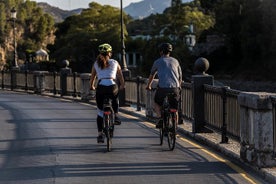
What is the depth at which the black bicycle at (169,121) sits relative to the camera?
10484mm

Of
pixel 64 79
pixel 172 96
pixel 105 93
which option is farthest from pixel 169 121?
pixel 64 79

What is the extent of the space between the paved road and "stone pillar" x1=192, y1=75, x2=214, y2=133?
454 mm

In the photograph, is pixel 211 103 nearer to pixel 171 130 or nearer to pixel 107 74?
pixel 171 130

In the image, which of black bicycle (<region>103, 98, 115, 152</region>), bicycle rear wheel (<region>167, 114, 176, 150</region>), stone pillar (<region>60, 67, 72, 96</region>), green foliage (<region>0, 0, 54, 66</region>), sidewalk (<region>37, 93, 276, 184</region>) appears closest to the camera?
sidewalk (<region>37, 93, 276, 184</region>)

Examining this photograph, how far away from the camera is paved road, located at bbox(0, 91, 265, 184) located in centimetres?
803

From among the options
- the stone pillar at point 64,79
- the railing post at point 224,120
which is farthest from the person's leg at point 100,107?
the stone pillar at point 64,79

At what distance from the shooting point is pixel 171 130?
1052 centimetres

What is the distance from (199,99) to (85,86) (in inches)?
437

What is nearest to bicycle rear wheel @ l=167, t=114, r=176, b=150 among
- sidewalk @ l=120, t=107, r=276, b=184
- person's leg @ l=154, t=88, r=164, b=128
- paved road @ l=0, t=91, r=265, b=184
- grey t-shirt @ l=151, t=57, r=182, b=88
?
paved road @ l=0, t=91, r=265, b=184

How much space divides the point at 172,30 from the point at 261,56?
1255 cm

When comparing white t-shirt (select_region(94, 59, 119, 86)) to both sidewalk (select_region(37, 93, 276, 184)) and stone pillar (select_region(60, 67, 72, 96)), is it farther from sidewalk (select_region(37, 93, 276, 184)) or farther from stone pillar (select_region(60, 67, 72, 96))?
stone pillar (select_region(60, 67, 72, 96))

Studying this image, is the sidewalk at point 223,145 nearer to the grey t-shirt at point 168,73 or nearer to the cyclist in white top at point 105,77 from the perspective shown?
the grey t-shirt at point 168,73

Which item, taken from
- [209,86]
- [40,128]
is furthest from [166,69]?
[40,128]

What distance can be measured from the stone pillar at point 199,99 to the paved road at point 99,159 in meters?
0.45
